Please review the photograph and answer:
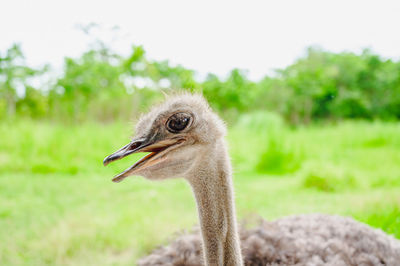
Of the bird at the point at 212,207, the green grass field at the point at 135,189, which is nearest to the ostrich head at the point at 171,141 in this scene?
the bird at the point at 212,207

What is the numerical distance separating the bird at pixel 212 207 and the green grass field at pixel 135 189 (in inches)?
7.5

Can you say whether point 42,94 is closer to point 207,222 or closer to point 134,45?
point 134,45

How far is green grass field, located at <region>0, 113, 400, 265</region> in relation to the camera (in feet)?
5.87

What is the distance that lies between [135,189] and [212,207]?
82.1 inches

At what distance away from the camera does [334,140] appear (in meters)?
4.37

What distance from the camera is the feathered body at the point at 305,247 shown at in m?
1.13

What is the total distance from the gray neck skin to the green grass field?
7.0 inches

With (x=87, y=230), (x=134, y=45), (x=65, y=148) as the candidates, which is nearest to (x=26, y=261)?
(x=87, y=230)

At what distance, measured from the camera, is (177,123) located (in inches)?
33.1

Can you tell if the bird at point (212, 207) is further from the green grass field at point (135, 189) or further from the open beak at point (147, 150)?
the green grass field at point (135, 189)

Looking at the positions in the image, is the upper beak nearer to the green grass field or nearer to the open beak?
the open beak

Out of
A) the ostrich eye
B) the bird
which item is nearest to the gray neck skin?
the bird

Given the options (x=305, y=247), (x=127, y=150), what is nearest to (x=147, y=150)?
→ (x=127, y=150)

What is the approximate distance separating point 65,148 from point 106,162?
3.14 metres
